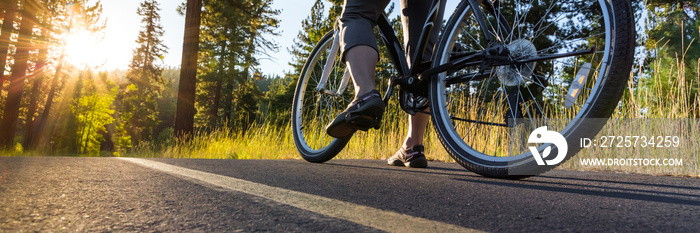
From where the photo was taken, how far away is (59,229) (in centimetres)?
89

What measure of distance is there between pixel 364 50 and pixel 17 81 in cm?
2339

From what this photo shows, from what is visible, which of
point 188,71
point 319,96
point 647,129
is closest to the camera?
point 319,96

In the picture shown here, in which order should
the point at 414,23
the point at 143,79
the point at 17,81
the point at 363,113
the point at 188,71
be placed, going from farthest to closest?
the point at 143,79 < the point at 17,81 < the point at 188,71 < the point at 414,23 < the point at 363,113

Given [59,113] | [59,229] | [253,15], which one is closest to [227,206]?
[59,229]

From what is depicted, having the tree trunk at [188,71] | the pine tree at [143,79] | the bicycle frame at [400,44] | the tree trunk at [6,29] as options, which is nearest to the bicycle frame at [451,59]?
the bicycle frame at [400,44]

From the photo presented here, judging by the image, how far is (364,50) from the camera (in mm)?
2359

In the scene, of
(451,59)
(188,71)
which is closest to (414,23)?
(451,59)

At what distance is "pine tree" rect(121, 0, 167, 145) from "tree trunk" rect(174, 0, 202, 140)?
3589 cm

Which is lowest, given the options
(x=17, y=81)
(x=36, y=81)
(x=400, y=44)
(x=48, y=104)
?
(x=400, y=44)

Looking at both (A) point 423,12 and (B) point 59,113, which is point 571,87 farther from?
(B) point 59,113

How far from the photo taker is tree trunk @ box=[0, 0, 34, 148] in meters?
19.2

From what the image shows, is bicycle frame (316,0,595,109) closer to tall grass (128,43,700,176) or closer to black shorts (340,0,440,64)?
black shorts (340,0,440,64)

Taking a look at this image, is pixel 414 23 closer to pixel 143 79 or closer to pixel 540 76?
pixel 540 76

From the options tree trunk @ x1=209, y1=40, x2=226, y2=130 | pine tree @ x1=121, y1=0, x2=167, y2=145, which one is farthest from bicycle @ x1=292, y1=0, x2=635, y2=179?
pine tree @ x1=121, y1=0, x2=167, y2=145
